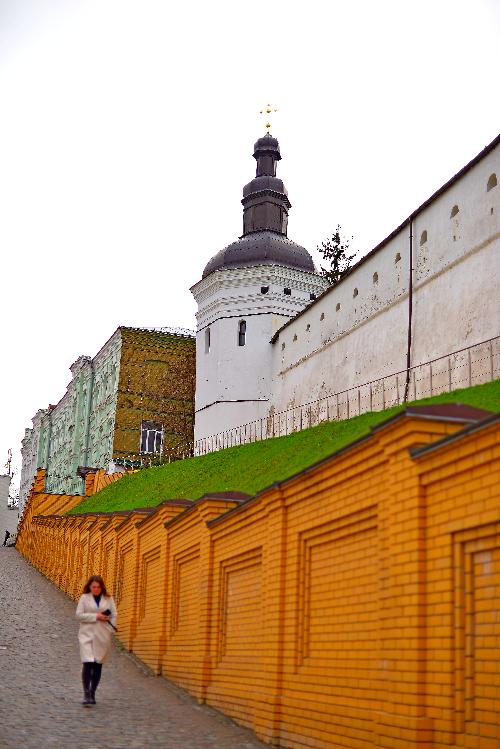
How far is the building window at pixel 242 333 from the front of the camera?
4450cm

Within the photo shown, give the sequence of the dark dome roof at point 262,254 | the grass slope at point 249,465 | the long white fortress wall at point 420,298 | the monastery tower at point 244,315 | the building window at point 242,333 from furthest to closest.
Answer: the dark dome roof at point 262,254 < the building window at point 242,333 < the monastery tower at point 244,315 < the long white fortress wall at point 420,298 < the grass slope at point 249,465

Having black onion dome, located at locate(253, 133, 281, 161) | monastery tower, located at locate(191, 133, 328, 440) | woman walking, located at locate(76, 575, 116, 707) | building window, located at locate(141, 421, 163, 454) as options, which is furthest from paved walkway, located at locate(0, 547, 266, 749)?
black onion dome, located at locate(253, 133, 281, 161)

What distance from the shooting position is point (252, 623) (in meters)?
Answer: 10.1

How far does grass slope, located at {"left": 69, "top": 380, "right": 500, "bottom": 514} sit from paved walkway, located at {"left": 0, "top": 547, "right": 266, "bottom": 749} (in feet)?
11.2

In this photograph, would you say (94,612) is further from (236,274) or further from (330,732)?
(236,274)

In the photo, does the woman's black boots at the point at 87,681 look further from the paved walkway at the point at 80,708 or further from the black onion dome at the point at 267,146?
the black onion dome at the point at 267,146

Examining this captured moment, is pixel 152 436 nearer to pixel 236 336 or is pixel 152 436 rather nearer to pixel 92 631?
pixel 236 336

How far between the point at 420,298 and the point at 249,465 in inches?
313

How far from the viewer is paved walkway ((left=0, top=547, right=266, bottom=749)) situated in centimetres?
825

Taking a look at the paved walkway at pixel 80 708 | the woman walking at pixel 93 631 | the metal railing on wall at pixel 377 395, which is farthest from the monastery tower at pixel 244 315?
the woman walking at pixel 93 631

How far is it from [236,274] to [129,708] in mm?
36495

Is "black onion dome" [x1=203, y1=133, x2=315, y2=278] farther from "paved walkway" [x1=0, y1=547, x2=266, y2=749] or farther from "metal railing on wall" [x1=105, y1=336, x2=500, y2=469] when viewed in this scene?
"paved walkway" [x1=0, y1=547, x2=266, y2=749]

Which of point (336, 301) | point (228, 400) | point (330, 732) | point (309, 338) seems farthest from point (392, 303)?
point (330, 732)

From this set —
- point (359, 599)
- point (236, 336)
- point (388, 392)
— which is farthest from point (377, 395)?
point (359, 599)
